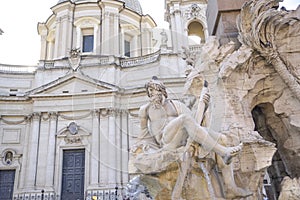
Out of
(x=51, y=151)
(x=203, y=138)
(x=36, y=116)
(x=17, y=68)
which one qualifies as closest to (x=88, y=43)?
(x=17, y=68)

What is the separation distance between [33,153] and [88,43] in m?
11.1

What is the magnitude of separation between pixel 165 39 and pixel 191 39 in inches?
76.1

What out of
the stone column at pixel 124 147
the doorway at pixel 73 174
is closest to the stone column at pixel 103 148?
the stone column at pixel 124 147

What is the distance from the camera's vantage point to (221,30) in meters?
6.00

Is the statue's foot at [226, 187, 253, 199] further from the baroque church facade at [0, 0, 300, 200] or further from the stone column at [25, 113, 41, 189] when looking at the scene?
the stone column at [25, 113, 41, 189]

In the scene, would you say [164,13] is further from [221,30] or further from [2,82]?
[221,30]

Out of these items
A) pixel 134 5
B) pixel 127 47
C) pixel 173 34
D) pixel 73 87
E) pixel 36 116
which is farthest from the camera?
pixel 134 5

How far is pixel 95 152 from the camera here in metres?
19.8

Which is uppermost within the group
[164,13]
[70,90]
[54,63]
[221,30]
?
[164,13]

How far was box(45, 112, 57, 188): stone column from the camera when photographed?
18938 mm

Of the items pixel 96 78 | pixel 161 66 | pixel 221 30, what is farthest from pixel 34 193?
pixel 221 30

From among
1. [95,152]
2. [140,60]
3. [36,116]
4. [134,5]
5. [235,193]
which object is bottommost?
[235,193]

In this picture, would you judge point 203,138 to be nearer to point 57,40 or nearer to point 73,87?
point 73,87

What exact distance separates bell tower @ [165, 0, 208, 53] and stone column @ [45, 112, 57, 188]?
9.07 metres
